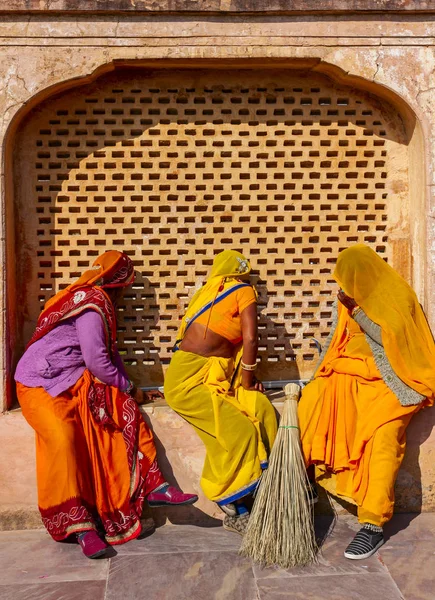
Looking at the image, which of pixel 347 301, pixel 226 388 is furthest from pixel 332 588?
pixel 347 301

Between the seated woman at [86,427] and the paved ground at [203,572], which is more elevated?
the seated woman at [86,427]

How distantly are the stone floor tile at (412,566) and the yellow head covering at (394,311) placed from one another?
82cm

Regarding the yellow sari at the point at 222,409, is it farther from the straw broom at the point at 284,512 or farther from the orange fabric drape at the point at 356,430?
the orange fabric drape at the point at 356,430

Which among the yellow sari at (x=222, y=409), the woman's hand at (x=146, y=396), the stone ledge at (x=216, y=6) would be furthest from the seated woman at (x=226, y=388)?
the stone ledge at (x=216, y=6)

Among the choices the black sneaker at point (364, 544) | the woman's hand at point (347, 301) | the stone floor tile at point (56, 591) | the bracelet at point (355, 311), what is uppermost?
the woman's hand at point (347, 301)

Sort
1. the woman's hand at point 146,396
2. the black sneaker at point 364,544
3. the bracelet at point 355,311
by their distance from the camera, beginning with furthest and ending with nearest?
the woman's hand at point 146,396 < the bracelet at point 355,311 < the black sneaker at point 364,544

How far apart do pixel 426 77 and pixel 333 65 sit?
0.59 m

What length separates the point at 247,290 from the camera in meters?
4.05

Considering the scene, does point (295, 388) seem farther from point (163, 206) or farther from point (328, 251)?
point (163, 206)

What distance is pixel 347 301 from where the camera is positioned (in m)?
4.06

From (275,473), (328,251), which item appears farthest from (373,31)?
(275,473)

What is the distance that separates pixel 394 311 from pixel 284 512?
1302 millimetres

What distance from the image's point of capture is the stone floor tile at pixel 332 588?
10.3ft

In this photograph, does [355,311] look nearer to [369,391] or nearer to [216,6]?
[369,391]
